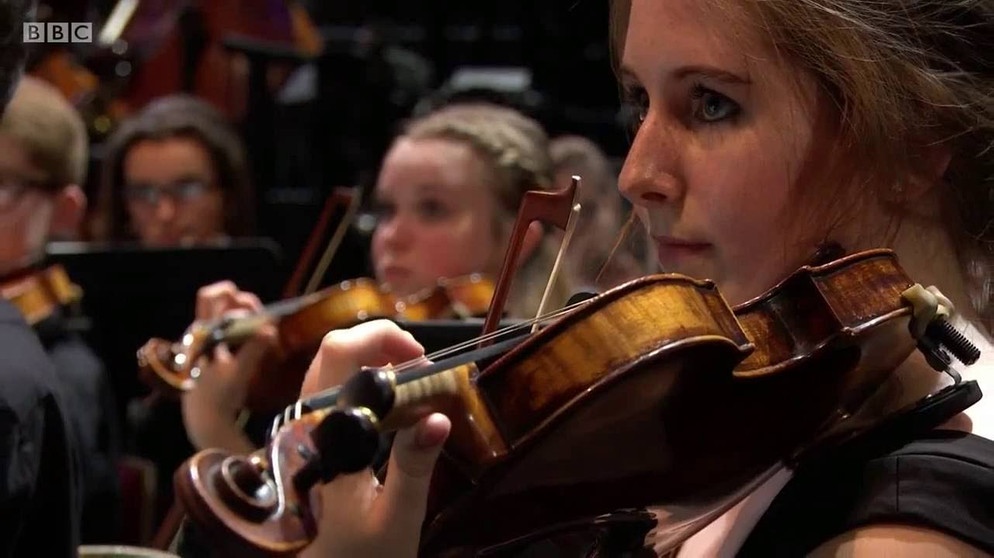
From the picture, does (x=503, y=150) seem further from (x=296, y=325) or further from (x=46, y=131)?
(x=46, y=131)

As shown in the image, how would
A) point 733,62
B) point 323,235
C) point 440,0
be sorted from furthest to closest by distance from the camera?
point 440,0 < point 323,235 < point 733,62

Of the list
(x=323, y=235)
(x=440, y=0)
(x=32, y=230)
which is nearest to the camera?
(x=323, y=235)

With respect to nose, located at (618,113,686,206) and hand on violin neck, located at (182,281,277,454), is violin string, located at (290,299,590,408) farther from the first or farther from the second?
hand on violin neck, located at (182,281,277,454)

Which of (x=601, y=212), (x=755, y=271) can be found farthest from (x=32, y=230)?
(x=755, y=271)

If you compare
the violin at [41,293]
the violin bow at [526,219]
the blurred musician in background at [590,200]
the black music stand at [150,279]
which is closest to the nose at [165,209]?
the black music stand at [150,279]

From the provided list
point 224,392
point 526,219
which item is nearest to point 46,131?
point 224,392

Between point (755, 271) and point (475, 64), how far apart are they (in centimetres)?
379

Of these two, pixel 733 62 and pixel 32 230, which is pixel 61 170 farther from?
pixel 733 62

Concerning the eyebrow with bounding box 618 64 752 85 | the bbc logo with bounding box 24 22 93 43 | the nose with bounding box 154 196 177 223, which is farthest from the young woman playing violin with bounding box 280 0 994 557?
the nose with bounding box 154 196 177 223

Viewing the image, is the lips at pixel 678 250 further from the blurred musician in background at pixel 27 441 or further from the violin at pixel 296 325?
the violin at pixel 296 325

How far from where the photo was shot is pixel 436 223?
2.23 m

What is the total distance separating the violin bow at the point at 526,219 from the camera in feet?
3.14

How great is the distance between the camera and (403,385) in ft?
2.38

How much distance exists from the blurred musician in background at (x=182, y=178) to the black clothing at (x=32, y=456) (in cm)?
171
